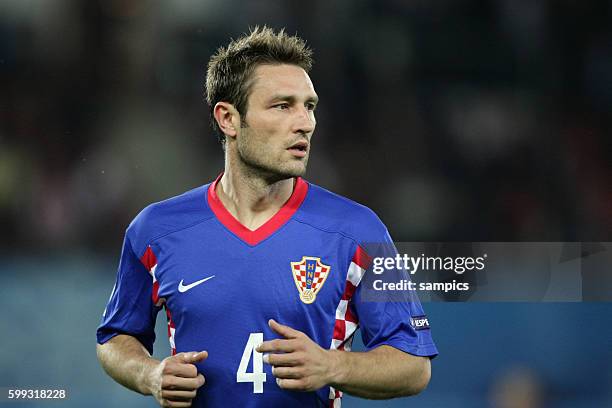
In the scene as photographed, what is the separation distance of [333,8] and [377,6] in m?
0.28

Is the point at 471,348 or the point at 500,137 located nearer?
the point at 471,348

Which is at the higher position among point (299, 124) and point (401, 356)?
point (299, 124)

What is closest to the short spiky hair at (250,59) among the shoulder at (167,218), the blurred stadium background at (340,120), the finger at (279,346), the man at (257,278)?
the man at (257,278)

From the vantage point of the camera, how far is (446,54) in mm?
5145

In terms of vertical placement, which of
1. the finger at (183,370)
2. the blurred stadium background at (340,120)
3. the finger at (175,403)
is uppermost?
the blurred stadium background at (340,120)

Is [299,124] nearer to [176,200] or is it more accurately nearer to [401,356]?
[176,200]

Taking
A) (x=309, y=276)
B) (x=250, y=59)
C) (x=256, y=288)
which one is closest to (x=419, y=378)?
(x=309, y=276)

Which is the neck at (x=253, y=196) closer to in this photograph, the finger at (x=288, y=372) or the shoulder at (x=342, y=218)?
the shoulder at (x=342, y=218)

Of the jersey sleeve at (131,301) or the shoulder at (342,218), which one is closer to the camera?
the shoulder at (342,218)

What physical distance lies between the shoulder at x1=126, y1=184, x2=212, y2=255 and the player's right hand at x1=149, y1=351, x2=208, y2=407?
50 cm

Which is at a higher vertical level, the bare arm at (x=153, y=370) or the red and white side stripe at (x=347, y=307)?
the red and white side stripe at (x=347, y=307)

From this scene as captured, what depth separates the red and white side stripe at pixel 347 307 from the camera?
8.26 ft

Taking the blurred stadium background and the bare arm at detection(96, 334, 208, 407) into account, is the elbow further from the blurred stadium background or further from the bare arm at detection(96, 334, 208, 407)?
the blurred stadium background

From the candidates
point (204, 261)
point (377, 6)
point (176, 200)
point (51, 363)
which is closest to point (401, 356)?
point (204, 261)
